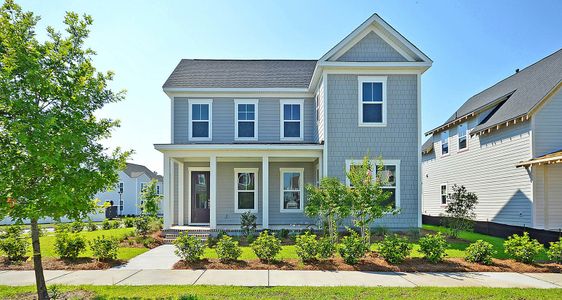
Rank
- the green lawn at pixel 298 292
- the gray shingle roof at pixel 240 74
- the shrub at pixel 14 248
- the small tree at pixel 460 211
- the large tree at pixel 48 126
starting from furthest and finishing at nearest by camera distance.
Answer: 1. the gray shingle roof at pixel 240 74
2. the small tree at pixel 460 211
3. the shrub at pixel 14 248
4. the green lawn at pixel 298 292
5. the large tree at pixel 48 126

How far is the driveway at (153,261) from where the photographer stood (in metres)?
9.31

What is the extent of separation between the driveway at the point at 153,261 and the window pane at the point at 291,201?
6.08 metres

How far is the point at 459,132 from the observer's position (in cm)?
2019

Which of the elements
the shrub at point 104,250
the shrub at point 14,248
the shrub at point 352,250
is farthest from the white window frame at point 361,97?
the shrub at point 14,248

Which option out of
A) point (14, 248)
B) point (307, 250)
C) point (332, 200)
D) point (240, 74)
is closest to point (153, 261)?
point (14, 248)

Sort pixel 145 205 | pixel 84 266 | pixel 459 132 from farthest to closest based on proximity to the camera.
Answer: pixel 459 132 < pixel 145 205 < pixel 84 266

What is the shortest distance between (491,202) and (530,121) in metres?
4.49

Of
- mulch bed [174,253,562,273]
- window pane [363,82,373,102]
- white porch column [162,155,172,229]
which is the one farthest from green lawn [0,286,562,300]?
window pane [363,82,373,102]

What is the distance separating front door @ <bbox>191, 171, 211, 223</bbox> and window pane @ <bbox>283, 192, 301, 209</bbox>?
354 centimetres

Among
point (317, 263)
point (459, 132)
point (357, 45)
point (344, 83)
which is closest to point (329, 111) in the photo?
point (344, 83)

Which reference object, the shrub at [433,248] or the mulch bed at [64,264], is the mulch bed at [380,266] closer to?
the shrub at [433,248]

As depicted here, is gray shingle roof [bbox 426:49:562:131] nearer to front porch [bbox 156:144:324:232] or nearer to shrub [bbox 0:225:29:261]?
front porch [bbox 156:144:324:232]

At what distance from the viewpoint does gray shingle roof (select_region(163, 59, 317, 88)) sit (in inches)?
659

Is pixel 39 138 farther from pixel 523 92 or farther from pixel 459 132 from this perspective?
pixel 459 132
